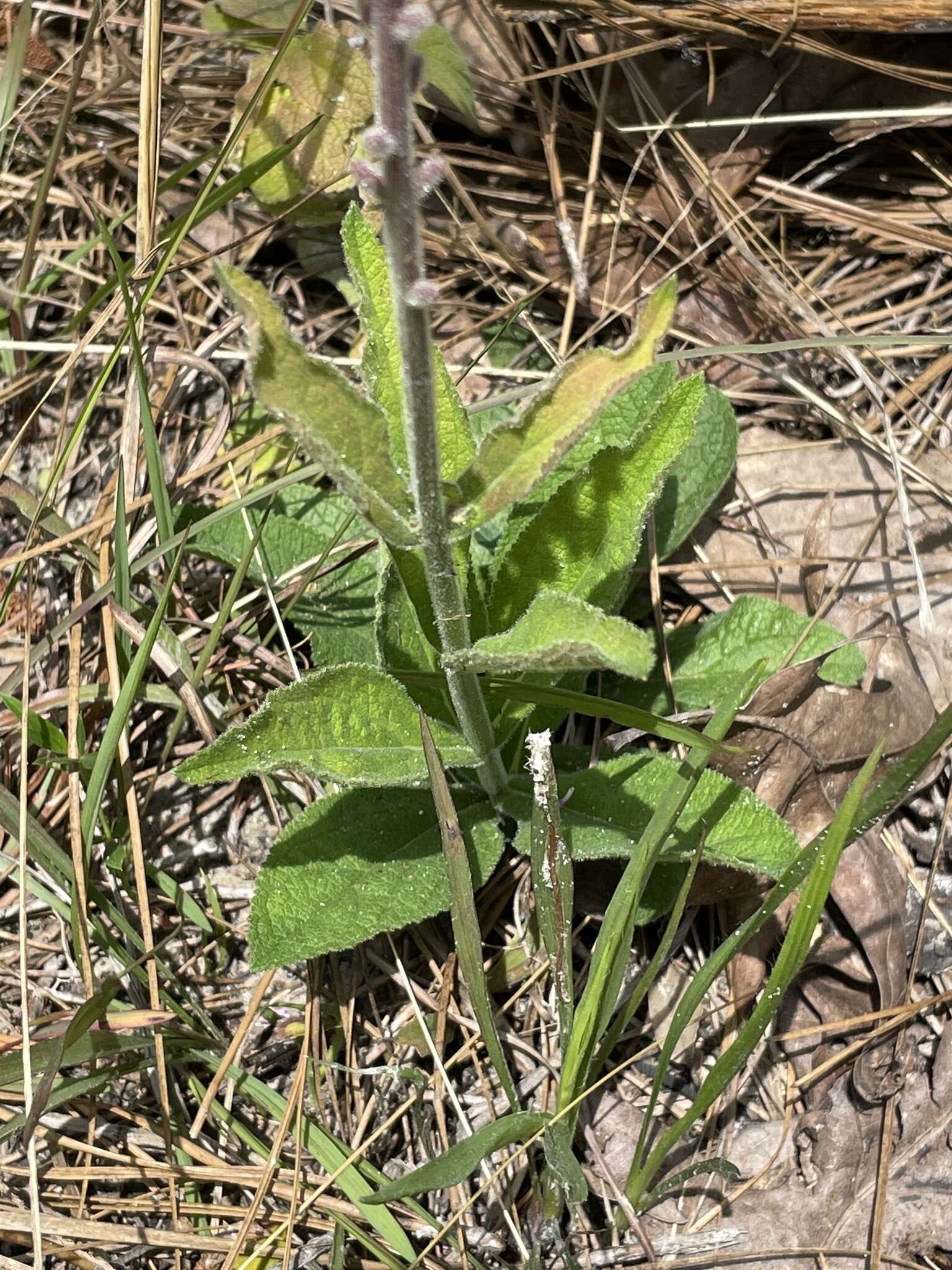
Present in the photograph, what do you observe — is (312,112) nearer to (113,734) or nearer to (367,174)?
(113,734)

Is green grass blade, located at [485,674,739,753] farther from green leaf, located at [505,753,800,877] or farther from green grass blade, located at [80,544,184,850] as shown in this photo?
green grass blade, located at [80,544,184,850]

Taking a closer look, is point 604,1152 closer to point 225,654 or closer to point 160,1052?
point 160,1052

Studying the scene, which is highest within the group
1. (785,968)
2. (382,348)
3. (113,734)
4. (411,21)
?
(411,21)

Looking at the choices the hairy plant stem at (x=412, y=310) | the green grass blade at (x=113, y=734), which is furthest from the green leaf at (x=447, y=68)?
the hairy plant stem at (x=412, y=310)

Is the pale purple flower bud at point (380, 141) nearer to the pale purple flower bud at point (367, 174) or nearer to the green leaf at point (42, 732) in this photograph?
the pale purple flower bud at point (367, 174)

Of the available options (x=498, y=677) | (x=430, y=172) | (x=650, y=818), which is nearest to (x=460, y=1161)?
(x=650, y=818)

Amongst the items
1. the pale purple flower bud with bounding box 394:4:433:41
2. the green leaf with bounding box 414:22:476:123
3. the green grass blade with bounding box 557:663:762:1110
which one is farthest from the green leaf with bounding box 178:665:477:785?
the green leaf with bounding box 414:22:476:123
